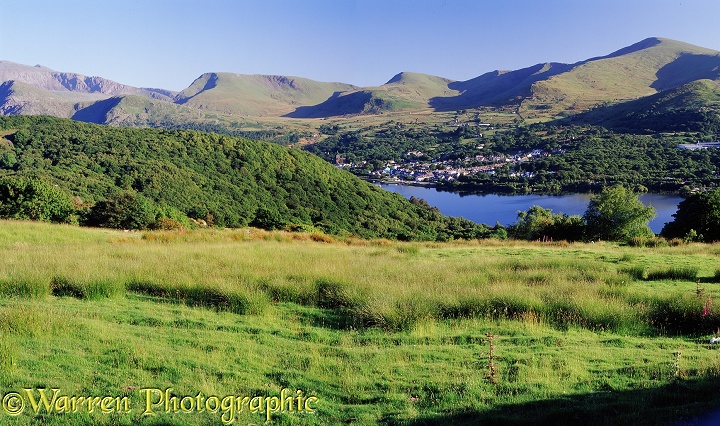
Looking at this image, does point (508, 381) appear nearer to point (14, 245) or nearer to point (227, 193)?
point (14, 245)

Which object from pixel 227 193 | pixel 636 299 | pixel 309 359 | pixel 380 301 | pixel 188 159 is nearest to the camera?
pixel 309 359

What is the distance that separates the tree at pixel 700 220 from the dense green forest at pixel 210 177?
619 inches

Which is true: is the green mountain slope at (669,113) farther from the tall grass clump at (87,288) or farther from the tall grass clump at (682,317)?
the tall grass clump at (87,288)

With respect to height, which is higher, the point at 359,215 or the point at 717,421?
Answer: the point at 717,421

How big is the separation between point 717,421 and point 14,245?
16101 millimetres

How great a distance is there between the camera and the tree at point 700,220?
2530 cm

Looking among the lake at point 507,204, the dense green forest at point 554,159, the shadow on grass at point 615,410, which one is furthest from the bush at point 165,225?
the dense green forest at point 554,159

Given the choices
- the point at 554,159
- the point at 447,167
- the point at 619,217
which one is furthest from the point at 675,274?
the point at 447,167

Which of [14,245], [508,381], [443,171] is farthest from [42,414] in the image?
[443,171]

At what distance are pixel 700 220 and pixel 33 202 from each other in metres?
36.8

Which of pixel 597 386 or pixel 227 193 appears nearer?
pixel 597 386

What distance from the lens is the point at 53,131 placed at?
6694 centimetres

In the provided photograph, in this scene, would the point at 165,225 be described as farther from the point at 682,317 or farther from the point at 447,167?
the point at 447,167

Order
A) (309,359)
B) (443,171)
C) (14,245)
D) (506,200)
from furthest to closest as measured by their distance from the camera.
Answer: (443,171) → (506,200) → (14,245) → (309,359)
